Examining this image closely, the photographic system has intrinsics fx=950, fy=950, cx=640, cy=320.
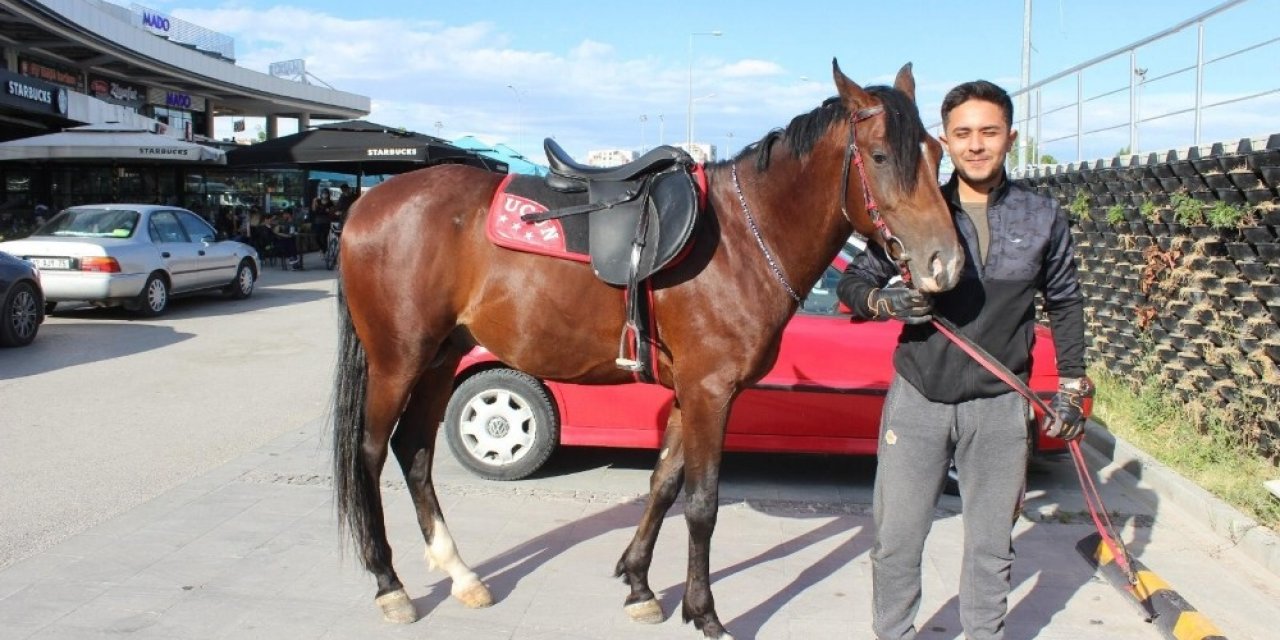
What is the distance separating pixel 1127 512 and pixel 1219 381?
1.49 m

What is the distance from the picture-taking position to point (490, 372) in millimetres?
6039

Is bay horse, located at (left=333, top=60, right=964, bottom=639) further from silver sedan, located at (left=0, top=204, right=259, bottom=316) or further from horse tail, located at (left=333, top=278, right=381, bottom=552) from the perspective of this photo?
silver sedan, located at (left=0, top=204, right=259, bottom=316)

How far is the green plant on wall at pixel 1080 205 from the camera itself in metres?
8.81

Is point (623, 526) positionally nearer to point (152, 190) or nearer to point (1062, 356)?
point (1062, 356)

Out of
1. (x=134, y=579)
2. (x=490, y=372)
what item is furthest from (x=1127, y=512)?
(x=134, y=579)

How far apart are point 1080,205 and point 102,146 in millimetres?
18017

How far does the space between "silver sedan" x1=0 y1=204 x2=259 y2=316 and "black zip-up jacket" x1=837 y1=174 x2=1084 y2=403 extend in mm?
12522

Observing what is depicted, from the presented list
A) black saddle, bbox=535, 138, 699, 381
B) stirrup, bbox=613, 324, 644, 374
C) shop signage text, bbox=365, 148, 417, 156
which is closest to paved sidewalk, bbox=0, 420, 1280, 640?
stirrup, bbox=613, 324, 644, 374

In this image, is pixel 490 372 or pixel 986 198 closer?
pixel 986 198

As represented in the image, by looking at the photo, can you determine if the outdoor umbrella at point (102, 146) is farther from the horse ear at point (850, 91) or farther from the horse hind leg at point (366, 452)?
the horse ear at point (850, 91)

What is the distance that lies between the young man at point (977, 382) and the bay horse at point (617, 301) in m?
0.24

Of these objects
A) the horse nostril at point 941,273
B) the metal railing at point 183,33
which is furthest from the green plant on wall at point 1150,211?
the metal railing at point 183,33

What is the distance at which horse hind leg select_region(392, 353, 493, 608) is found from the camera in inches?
168

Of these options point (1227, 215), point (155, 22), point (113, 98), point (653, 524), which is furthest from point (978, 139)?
point (155, 22)
